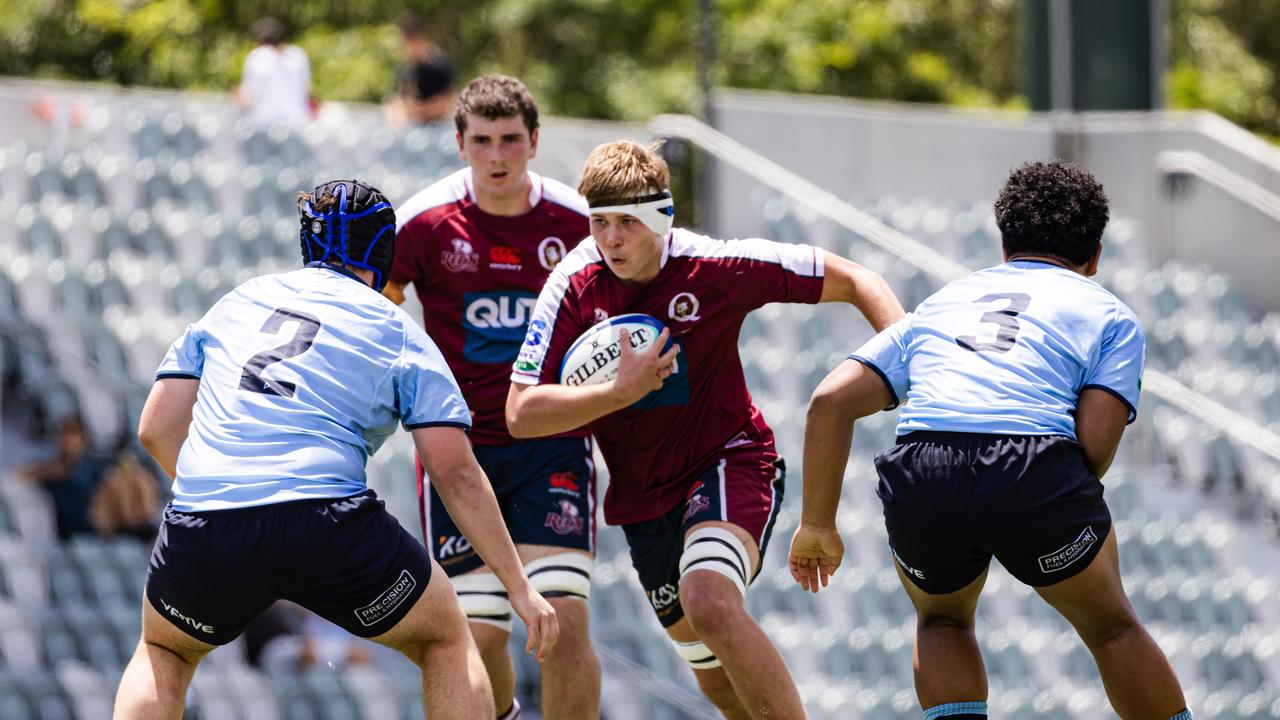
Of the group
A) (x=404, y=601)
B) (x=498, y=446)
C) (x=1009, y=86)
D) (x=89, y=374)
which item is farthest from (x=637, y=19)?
(x=404, y=601)

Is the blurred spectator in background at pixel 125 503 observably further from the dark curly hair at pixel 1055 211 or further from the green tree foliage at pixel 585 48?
the green tree foliage at pixel 585 48

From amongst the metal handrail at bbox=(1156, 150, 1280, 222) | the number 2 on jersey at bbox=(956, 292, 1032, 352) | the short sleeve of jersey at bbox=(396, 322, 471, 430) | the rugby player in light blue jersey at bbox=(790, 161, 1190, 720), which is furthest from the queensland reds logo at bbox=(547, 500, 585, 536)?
the metal handrail at bbox=(1156, 150, 1280, 222)

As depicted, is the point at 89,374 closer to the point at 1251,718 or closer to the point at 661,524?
the point at 661,524

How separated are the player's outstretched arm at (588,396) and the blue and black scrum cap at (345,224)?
68 centimetres

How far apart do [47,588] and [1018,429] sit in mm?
6172

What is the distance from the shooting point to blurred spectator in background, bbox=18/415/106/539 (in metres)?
9.17


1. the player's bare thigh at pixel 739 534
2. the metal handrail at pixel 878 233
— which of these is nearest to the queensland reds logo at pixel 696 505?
the player's bare thigh at pixel 739 534

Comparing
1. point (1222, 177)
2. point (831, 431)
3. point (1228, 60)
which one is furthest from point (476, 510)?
point (1228, 60)

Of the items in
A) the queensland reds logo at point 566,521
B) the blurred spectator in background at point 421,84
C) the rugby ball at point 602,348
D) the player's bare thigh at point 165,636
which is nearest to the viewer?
the player's bare thigh at point 165,636

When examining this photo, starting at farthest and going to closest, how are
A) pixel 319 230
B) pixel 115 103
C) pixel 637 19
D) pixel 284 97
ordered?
pixel 637 19
pixel 284 97
pixel 115 103
pixel 319 230

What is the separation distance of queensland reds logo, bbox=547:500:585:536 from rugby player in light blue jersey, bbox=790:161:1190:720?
1.09 meters

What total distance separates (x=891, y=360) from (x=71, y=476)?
5.94 m

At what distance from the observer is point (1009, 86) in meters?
23.9

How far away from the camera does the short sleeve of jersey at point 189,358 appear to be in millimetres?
4531
